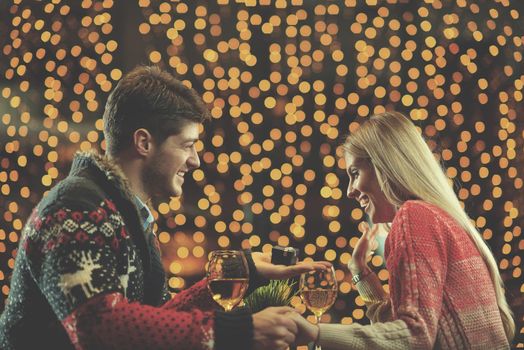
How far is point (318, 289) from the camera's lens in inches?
64.3

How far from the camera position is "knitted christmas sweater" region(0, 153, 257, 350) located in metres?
1.20

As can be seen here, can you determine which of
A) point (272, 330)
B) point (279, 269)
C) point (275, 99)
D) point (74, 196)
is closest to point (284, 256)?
point (279, 269)

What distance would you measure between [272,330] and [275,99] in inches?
57.1

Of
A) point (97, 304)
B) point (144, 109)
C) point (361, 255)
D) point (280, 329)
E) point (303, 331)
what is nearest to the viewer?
point (97, 304)

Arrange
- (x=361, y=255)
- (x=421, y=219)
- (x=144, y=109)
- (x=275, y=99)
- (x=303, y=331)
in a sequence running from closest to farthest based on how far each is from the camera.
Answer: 1. (x=303, y=331)
2. (x=421, y=219)
3. (x=144, y=109)
4. (x=361, y=255)
5. (x=275, y=99)

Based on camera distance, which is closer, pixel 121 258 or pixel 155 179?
pixel 121 258

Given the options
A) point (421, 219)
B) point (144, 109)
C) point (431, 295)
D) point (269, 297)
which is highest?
Answer: point (144, 109)

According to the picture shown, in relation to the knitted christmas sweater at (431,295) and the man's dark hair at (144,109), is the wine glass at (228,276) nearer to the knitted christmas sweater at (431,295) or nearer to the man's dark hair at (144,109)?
the knitted christmas sweater at (431,295)

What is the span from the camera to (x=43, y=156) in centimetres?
265

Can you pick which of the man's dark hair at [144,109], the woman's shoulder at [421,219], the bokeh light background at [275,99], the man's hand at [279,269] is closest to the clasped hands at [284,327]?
the man's hand at [279,269]

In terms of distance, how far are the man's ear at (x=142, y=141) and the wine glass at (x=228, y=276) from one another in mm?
338

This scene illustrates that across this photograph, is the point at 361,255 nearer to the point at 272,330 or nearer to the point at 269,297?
the point at 269,297

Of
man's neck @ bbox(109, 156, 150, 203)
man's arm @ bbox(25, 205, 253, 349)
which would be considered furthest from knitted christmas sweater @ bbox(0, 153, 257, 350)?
man's neck @ bbox(109, 156, 150, 203)

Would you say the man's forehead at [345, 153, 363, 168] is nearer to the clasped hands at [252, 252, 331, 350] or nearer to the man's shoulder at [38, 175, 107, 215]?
the clasped hands at [252, 252, 331, 350]
